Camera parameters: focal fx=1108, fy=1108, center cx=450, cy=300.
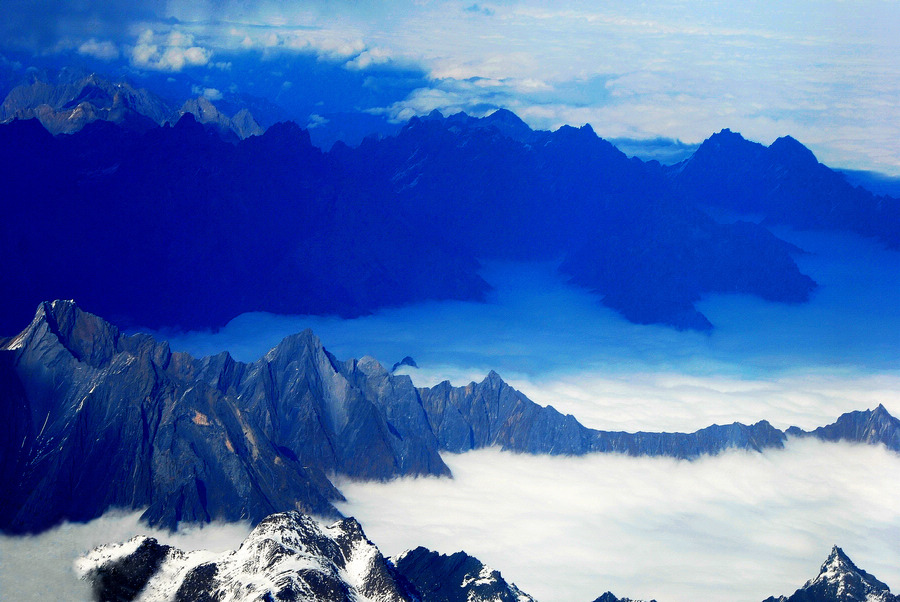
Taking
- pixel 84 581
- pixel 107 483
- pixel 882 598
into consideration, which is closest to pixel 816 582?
pixel 882 598

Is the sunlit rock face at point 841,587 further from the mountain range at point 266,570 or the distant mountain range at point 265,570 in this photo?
the mountain range at point 266,570

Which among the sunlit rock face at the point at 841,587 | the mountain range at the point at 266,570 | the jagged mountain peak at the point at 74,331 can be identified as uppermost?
the jagged mountain peak at the point at 74,331

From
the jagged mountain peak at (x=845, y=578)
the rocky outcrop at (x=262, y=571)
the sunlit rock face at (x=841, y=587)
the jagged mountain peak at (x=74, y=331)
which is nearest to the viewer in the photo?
the rocky outcrop at (x=262, y=571)

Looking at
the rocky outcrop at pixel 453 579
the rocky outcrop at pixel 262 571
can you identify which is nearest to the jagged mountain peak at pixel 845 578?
the rocky outcrop at pixel 453 579

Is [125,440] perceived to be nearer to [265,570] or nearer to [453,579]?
[453,579]

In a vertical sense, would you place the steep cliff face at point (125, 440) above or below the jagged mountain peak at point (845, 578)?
above

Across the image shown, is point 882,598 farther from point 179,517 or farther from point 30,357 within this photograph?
point 30,357
